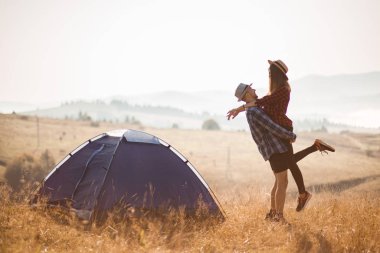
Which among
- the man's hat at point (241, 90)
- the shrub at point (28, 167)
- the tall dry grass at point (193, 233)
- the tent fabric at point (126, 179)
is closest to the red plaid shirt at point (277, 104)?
the man's hat at point (241, 90)

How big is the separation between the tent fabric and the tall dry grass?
46 cm

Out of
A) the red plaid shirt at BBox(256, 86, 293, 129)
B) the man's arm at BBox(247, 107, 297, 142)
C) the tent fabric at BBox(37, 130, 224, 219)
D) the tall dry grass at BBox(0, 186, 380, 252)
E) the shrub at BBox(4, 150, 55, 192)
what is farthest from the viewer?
the shrub at BBox(4, 150, 55, 192)

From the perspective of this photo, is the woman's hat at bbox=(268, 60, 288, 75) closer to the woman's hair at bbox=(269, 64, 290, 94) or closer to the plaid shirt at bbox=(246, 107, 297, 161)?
the woman's hair at bbox=(269, 64, 290, 94)

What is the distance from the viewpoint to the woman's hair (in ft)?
20.8

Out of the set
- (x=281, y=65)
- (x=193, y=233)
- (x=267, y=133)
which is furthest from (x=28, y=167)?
(x=281, y=65)

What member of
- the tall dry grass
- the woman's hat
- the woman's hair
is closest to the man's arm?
the woman's hair

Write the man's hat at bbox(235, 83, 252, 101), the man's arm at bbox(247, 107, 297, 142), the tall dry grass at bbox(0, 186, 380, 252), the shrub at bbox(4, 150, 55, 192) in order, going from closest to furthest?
the tall dry grass at bbox(0, 186, 380, 252), the man's arm at bbox(247, 107, 297, 142), the man's hat at bbox(235, 83, 252, 101), the shrub at bbox(4, 150, 55, 192)

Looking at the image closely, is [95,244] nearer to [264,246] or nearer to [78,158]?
[264,246]

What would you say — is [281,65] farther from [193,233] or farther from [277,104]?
[193,233]

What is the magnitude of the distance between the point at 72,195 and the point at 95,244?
8.11ft

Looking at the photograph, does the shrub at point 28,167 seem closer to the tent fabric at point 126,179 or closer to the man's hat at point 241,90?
the tent fabric at point 126,179

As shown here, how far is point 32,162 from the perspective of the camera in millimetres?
50812

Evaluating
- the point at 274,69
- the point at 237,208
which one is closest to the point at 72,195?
the point at 237,208

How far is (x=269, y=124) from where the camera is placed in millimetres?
6184
